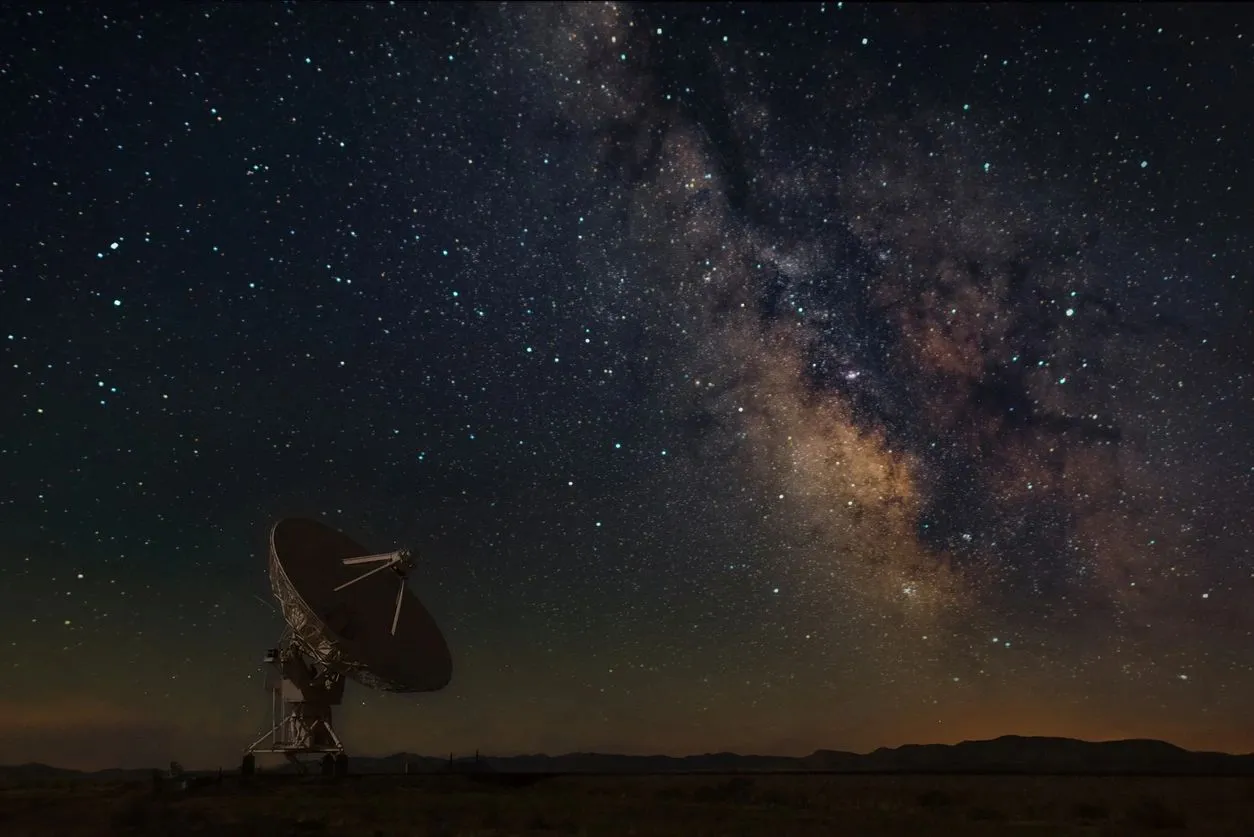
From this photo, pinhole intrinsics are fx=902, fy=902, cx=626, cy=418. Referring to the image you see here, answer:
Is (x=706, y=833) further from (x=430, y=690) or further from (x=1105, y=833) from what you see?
(x=430, y=690)

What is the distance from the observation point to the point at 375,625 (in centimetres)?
3095

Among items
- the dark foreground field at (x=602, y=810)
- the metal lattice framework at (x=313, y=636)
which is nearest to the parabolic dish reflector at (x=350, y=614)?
the metal lattice framework at (x=313, y=636)

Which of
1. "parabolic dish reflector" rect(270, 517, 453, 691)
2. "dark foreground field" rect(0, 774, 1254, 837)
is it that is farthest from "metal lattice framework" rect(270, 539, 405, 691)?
"dark foreground field" rect(0, 774, 1254, 837)

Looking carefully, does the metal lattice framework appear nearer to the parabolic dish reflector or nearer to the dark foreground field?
the parabolic dish reflector

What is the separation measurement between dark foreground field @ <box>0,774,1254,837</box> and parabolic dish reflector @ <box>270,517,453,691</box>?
3621 millimetres

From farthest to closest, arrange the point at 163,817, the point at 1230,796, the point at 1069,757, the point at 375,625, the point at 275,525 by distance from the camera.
Answer: 1. the point at 1069,757
2. the point at 375,625
3. the point at 275,525
4. the point at 1230,796
5. the point at 163,817

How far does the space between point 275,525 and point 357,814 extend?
10.8 meters

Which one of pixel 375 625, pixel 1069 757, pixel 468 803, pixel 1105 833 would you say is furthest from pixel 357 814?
pixel 1069 757

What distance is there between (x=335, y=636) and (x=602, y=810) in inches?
411

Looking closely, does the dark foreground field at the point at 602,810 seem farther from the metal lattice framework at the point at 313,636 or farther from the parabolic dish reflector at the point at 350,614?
the parabolic dish reflector at the point at 350,614

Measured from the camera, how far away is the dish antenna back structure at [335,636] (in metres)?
28.5

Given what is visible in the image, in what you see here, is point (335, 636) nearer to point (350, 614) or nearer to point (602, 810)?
point (350, 614)

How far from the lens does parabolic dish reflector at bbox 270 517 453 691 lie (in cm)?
2805

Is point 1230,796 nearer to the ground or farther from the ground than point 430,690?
nearer to the ground
